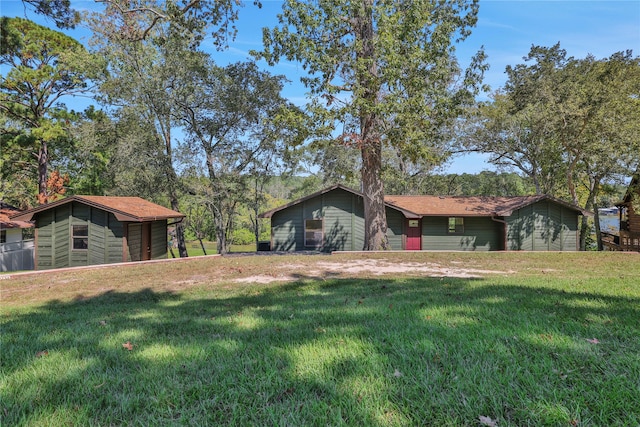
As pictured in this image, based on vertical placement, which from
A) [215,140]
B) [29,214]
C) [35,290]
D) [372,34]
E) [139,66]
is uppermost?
[139,66]

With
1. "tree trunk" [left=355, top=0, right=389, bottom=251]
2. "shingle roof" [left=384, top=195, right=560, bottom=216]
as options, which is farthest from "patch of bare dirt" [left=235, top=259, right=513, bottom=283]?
"shingle roof" [left=384, top=195, right=560, bottom=216]

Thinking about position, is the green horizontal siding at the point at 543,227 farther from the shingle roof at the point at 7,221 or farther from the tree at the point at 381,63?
the shingle roof at the point at 7,221

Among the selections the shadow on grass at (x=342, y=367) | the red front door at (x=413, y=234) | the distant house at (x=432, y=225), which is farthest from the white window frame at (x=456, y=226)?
the shadow on grass at (x=342, y=367)

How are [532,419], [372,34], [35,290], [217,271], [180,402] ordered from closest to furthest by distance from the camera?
[532,419] < [180,402] < [35,290] < [217,271] < [372,34]

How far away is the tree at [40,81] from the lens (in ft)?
69.1

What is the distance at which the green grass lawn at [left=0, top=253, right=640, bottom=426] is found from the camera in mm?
2154

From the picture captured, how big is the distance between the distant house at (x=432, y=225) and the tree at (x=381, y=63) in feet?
19.2

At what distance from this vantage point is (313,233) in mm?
21672

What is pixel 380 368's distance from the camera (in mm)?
2645

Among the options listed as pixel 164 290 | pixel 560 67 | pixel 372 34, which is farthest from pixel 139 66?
pixel 560 67

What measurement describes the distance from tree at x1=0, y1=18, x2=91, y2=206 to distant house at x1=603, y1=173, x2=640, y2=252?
3549cm

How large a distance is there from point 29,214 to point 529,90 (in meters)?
30.0

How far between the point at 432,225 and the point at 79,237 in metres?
19.8

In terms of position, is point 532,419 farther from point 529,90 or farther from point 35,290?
point 529,90
